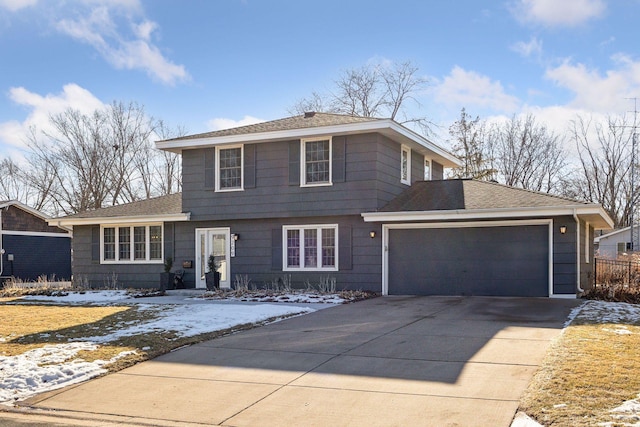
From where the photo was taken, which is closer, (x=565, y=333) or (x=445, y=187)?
(x=565, y=333)

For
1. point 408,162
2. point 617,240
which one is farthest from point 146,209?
point 617,240

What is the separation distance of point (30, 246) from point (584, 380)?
2725cm

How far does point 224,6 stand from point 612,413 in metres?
14.2

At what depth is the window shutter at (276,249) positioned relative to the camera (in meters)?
18.9

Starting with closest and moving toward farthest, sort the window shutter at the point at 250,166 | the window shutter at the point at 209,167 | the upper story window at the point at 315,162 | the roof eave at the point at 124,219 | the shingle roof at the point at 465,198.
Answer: the shingle roof at the point at 465,198 < the upper story window at the point at 315,162 < the window shutter at the point at 250,166 < the window shutter at the point at 209,167 < the roof eave at the point at 124,219

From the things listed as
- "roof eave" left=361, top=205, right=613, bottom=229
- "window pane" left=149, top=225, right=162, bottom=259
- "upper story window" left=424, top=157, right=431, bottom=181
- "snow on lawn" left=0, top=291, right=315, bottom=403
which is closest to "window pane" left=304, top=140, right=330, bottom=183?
"roof eave" left=361, top=205, right=613, bottom=229

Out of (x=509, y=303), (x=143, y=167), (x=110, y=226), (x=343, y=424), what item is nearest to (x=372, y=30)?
(x=509, y=303)

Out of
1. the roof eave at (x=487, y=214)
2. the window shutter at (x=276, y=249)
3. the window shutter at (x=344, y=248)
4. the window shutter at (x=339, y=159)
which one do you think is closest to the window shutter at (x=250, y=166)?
the window shutter at (x=276, y=249)

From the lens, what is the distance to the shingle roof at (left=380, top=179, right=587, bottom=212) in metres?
15.9

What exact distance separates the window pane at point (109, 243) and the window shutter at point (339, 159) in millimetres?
8571

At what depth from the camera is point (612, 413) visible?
5.61 m

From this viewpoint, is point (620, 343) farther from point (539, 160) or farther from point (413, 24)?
point (539, 160)

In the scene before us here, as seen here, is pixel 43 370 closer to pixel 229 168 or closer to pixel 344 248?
pixel 344 248

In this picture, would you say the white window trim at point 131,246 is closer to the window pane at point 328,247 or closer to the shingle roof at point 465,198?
the window pane at point 328,247
